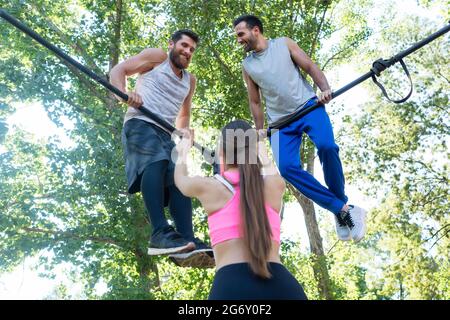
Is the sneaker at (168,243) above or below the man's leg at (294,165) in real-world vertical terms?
below

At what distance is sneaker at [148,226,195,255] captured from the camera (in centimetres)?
369

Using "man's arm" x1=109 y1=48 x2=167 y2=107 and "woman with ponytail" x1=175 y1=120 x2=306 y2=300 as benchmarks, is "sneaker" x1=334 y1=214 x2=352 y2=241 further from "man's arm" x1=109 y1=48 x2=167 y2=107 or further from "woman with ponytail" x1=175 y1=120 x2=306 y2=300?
"man's arm" x1=109 y1=48 x2=167 y2=107

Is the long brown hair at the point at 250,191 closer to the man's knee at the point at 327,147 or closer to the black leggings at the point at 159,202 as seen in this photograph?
the black leggings at the point at 159,202

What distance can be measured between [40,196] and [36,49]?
2945mm

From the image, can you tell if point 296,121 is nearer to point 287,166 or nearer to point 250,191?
point 287,166

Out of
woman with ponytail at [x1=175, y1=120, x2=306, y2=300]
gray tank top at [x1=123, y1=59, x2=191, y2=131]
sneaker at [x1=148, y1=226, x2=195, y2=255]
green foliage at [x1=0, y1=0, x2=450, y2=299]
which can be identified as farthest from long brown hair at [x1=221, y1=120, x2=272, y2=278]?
green foliage at [x1=0, y1=0, x2=450, y2=299]

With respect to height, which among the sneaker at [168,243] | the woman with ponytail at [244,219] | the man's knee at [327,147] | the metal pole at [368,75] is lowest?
the woman with ponytail at [244,219]

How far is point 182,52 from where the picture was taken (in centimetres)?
426

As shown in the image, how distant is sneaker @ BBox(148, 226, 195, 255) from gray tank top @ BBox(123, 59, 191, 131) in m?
0.82

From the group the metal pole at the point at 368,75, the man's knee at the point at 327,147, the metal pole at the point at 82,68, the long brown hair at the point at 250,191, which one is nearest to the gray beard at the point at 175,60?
the metal pole at the point at 82,68

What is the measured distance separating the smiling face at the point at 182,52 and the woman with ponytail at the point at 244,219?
1.28 meters

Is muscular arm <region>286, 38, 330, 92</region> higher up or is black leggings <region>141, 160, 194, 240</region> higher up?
muscular arm <region>286, 38, 330, 92</region>

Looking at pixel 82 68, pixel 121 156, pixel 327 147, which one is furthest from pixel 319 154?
pixel 121 156

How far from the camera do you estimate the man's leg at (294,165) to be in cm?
447
